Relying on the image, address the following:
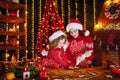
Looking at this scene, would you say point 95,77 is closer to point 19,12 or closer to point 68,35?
point 68,35

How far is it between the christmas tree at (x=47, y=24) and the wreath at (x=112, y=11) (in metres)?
1.24

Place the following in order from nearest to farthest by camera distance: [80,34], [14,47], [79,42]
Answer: [79,42] → [80,34] → [14,47]

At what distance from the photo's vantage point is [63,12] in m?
5.86

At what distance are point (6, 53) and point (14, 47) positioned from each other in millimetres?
206

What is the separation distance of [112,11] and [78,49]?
3.12 meters

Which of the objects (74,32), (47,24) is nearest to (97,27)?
(47,24)

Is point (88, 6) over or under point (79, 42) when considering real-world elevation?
over

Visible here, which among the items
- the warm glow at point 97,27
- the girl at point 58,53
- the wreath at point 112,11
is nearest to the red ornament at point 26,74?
the girl at point 58,53

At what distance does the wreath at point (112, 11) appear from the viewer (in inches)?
225

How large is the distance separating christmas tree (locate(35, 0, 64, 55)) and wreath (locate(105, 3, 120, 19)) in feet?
4.08

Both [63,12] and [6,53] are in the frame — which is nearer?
[6,53]

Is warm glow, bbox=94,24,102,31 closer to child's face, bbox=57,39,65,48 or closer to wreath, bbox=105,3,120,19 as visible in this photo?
wreath, bbox=105,3,120,19

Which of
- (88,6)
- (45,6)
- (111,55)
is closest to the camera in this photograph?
(111,55)

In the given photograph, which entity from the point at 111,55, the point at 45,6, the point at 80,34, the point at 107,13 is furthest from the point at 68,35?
the point at 107,13
